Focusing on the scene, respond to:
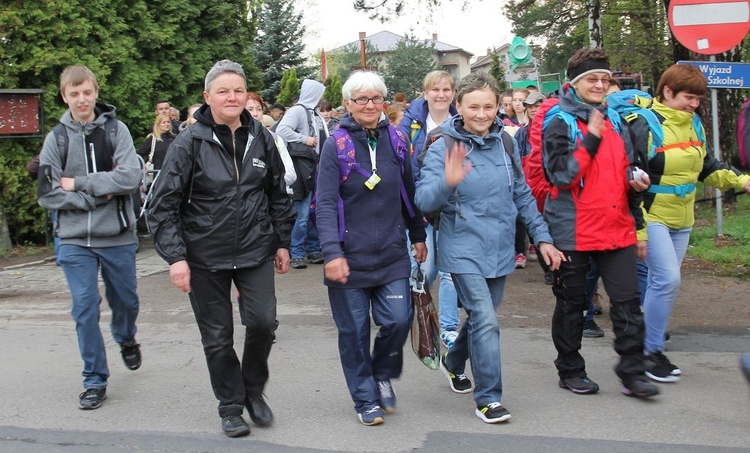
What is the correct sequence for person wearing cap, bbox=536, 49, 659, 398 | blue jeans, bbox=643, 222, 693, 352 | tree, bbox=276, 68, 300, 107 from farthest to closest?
tree, bbox=276, 68, 300, 107, blue jeans, bbox=643, 222, 693, 352, person wearing cap, bbox=536, 49, 659, 398

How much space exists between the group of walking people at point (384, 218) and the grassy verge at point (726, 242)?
3801 millimetres

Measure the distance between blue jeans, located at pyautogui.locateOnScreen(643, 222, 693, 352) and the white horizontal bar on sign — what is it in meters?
3.98

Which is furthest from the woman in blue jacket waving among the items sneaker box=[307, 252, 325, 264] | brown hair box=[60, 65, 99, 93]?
sneaker box=[307, 252, 325, 264]

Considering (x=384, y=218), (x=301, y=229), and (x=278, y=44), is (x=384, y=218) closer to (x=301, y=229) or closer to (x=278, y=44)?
(x=301, y=229)

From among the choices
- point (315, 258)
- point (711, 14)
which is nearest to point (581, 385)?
point (711, 14)

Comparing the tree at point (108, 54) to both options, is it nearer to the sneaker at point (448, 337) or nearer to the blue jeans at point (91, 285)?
the blue jeans at point (91, 285)

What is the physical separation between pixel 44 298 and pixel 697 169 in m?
6.43

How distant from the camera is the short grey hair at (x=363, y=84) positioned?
4488mm

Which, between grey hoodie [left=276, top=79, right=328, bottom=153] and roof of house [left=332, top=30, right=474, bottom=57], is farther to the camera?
roof of house [left=332, top=30, right=474, bottom=57]

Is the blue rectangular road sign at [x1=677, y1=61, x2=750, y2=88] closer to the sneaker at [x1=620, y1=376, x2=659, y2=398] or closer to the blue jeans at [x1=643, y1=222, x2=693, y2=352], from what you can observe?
the blue jeans at [x1=643, y1=222, x2=693, y2=352]

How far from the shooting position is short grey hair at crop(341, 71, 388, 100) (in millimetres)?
4488

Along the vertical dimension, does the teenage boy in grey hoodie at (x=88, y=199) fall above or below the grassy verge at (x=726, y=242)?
above

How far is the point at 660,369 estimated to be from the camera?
520cm

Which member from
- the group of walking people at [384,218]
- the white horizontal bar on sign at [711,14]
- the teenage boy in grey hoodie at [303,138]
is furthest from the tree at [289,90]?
the group of walking people at [384,218]
